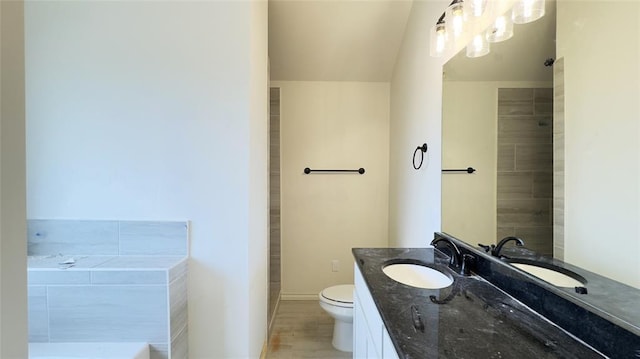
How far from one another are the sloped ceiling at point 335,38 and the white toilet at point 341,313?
Answer: 204cm

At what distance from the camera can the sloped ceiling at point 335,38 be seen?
2410 mm

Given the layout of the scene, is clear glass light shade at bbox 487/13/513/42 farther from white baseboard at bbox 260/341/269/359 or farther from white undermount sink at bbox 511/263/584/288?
white baseboard at bbox 260/341/269/359

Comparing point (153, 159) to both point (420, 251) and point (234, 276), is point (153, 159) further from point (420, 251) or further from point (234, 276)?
point (420, 251)

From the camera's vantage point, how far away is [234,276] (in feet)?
5.79

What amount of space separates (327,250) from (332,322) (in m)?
0.72

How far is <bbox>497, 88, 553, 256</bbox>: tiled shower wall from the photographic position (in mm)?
1027

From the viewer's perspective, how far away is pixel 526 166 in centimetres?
115

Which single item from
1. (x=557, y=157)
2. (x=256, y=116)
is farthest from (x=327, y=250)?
(x=557, y=157)

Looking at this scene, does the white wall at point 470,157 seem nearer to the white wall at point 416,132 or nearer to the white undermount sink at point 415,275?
the white wall at point 416,132

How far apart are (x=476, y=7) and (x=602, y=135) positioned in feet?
2.98

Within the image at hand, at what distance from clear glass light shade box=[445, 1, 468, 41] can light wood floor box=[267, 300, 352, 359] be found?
85.5 inches

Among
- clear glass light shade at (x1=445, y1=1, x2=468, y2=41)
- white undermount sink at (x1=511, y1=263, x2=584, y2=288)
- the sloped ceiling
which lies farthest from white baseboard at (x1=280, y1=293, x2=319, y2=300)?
clear glass light shade at (x1=445, y1=1, x2=468, y2=41)

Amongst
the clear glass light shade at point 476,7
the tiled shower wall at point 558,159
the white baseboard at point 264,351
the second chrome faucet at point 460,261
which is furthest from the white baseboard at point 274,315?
the clear glass light shade at point 476,7

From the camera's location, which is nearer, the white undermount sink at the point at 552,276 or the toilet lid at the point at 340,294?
the white undermount sink at the point at 552,276
